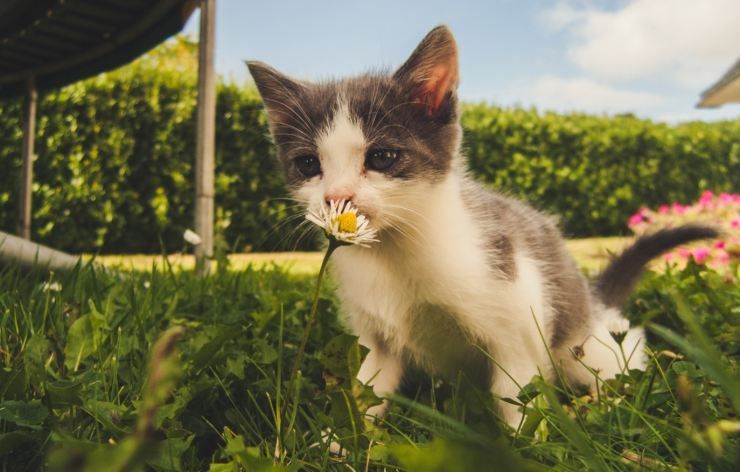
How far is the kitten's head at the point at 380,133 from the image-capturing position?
1683 millimetres

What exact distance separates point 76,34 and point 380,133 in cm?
364

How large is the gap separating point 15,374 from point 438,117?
140 cm

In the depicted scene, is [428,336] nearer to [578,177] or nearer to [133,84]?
[133,84]

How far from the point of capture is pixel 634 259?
2367mm

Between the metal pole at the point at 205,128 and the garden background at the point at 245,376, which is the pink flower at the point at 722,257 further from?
the metal pole at the point at 205,128

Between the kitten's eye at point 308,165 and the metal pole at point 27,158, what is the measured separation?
15.3 feet

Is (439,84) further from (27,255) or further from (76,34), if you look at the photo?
(76,34)

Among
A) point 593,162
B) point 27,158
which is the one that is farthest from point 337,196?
point 593,162

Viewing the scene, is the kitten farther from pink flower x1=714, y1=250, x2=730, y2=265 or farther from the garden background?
pink flower x1=714, y1=250, x2=730, y2=265

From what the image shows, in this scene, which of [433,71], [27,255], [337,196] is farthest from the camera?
[27,255]

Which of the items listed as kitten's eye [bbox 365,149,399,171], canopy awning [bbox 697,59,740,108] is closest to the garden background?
kitten's eye [bbox 365,149,399,171]

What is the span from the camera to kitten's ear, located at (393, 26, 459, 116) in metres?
1.80

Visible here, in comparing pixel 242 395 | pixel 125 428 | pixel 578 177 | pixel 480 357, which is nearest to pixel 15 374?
pixel 125 428

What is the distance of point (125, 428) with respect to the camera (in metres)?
1.20
